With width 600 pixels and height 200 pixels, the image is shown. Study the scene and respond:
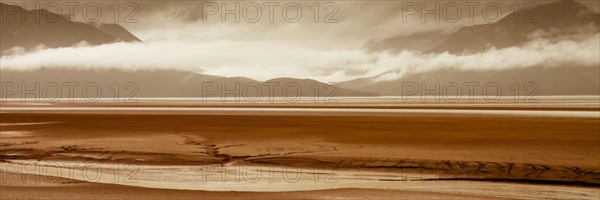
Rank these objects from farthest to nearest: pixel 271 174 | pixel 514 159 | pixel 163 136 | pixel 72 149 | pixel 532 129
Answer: pixel 532 129
pixel 163 136
pixel 72 149
pixel 514 159
pixel 271 174

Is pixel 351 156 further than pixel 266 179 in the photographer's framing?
Yes

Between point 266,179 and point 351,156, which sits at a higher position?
point 351,156

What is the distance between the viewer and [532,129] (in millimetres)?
27203

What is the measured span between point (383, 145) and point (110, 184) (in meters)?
11.1

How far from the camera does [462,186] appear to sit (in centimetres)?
1323

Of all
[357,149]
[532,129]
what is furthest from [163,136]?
[532,129]

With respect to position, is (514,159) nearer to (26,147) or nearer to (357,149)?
(357,149)

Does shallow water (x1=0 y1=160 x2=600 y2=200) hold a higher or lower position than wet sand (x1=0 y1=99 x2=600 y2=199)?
lower

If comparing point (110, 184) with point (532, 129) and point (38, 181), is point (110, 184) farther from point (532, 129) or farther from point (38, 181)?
point (532, 129)

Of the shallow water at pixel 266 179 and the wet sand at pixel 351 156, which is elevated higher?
the wet sand at pixel 351 156

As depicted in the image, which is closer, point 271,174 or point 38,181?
point 38,181

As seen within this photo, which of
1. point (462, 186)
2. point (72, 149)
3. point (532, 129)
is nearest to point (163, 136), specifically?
point (72, 149)

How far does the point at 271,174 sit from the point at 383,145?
6.92m

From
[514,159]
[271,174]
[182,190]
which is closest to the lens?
[182,190]
